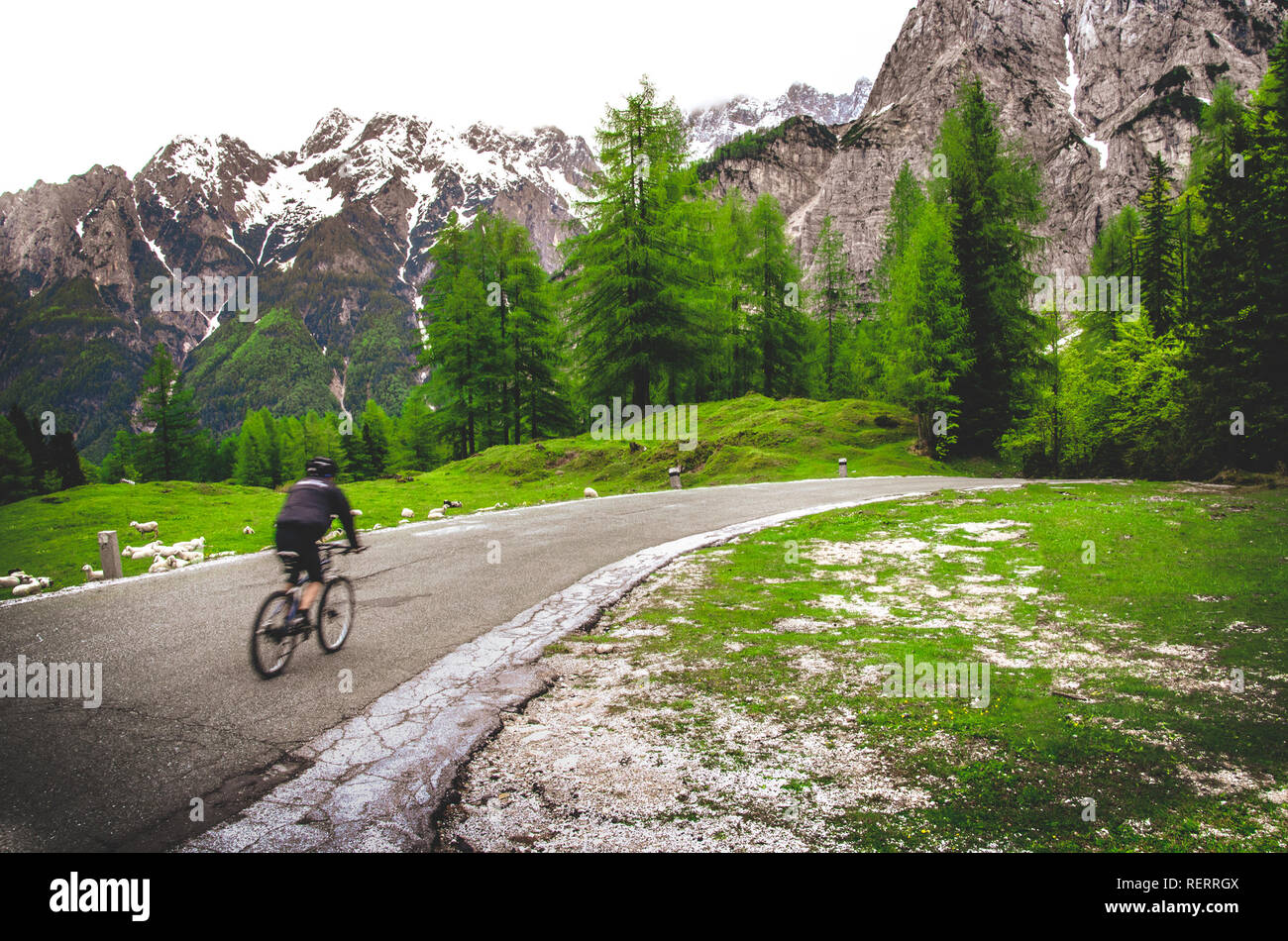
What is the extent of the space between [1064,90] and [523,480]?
16764 centimetres

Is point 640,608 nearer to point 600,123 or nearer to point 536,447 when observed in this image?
point 536,447

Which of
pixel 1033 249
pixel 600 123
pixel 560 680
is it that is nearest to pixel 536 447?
pixel 600 123

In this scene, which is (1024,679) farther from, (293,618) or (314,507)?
(314,507)

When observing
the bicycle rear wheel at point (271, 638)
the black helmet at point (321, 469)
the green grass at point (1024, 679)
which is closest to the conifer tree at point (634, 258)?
the green grass at point (1024, 679)

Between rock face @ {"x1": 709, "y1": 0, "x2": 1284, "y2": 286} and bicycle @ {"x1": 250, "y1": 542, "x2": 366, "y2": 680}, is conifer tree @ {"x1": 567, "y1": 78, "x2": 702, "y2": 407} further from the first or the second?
rock face @ {"x1": 709, "y1": 0, "x2": 1284, "y2": 286}

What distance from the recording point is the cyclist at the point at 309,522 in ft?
22.0

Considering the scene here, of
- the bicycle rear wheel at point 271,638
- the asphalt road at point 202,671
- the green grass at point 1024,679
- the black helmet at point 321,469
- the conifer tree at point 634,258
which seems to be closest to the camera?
the green grass at point 1024,679

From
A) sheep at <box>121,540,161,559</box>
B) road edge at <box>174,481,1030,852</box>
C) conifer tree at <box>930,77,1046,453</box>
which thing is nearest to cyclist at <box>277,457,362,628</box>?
road edge at <box>174,481,1030,852</box>

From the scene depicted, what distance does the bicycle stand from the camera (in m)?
6.12

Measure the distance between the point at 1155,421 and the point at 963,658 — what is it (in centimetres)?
2429

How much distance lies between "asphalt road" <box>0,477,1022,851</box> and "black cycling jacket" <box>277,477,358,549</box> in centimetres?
144

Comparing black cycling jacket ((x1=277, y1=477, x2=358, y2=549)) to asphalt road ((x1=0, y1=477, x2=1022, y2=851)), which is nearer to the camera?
asphalt road ((x1=0, y1=477, x2=1022, y2=851))

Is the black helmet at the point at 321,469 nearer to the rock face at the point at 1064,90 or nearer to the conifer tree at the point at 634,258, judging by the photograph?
the conifer tree at the point at 634,258

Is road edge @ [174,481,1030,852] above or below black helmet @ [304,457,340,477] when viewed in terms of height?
below
